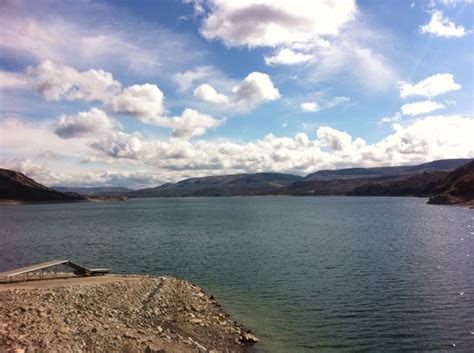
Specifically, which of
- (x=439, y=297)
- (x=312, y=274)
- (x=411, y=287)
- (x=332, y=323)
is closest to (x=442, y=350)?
(x=332, y=323)

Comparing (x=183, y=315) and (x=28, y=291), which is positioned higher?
(x=28, y=291)

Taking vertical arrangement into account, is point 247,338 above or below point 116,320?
below

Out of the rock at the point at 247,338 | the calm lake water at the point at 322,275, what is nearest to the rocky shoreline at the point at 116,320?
the rock at the point at 247,338

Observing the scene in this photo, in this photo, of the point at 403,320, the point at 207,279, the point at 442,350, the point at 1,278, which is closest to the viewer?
the point at 442,350

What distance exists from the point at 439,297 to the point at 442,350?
12.3 metres

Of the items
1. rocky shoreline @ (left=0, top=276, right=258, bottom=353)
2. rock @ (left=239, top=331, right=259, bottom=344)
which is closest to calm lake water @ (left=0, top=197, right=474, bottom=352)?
rock @ (left=239, top=331, right=259, bottom=344)

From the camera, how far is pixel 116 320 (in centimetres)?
2584

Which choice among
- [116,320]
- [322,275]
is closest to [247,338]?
[116,320]

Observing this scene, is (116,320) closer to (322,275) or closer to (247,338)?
(247,338)

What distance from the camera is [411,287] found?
131 feet

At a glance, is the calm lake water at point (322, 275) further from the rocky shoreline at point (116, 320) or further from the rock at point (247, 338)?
the rocky shoreline at point (116, 320)

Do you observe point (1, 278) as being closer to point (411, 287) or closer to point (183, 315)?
point (183, 315)

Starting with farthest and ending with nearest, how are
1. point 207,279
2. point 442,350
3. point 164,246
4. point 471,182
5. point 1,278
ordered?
point 471,182 < point 164,246 < point 207,279 < point 1,278 < point 442,350

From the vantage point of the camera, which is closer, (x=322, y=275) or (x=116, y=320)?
(x=116, y=320)
